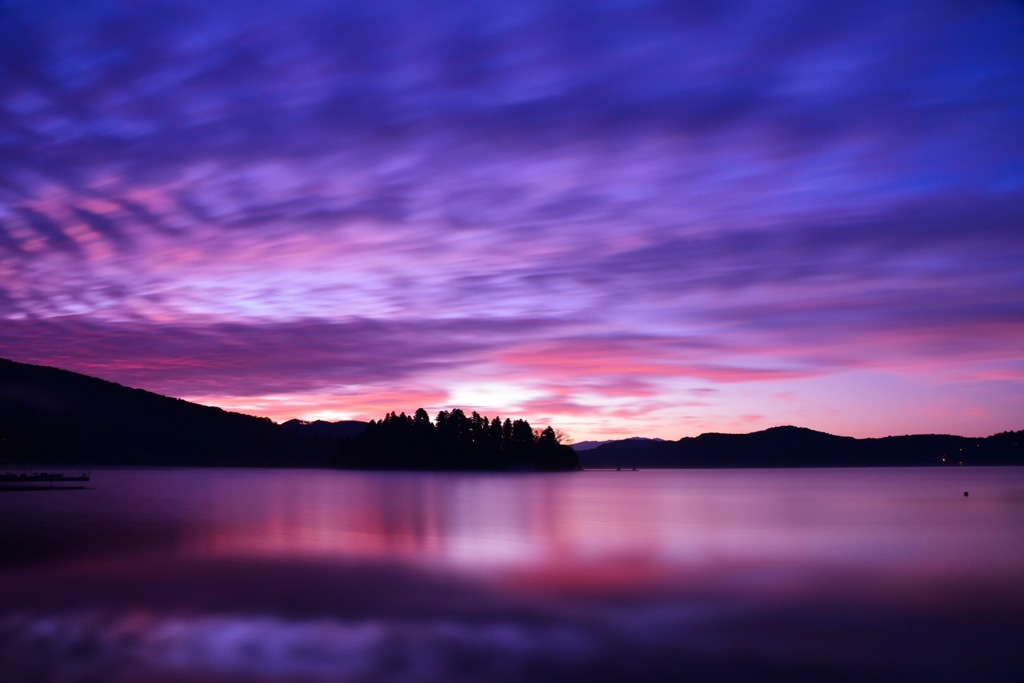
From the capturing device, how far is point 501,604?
76.2ft

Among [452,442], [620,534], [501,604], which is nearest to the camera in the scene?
[501,604]

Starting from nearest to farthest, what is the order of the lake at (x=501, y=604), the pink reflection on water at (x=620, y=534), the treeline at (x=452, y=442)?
the lake at (x=501, y=604)
the pink reflection on water at (x=620, y=534)
the treeline at (x=452, y=442)

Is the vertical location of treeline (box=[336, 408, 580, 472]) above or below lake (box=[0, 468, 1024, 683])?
above

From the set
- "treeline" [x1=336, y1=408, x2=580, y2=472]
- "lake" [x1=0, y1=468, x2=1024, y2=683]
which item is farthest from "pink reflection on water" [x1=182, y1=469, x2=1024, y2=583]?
"treeline" [x1=336, y1=408, x2=580, y2=472]

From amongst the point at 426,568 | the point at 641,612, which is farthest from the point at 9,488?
the point at 641,612

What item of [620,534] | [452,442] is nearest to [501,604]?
[620,534]

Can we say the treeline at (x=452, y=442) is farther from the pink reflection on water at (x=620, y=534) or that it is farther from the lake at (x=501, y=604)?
the lake at (x=501, y=604)

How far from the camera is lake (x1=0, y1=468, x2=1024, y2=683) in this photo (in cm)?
1631

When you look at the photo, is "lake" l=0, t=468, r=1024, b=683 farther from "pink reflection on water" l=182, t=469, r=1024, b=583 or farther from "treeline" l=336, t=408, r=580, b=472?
"treeline" l=336, t=408, r=580, b=472

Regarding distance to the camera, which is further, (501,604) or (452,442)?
(452,442)

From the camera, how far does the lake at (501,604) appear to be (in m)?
16.3

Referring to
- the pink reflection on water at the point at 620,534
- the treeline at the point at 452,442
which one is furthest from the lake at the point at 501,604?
the treeline at the point at 452,442

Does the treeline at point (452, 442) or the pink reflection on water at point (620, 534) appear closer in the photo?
the pink reflection on water at point (620, 534)

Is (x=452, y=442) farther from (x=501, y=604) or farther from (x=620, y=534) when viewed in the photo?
(x=501, y=604)
